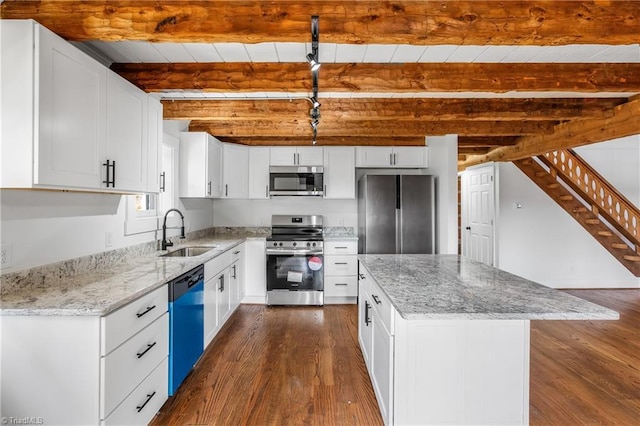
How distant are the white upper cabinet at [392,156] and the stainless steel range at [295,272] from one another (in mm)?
1363

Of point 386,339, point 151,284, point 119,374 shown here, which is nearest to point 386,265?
point 386,339

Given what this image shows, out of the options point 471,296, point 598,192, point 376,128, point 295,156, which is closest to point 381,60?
point 376,128

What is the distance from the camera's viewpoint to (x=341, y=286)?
4273 millimetres

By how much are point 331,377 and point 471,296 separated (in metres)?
1.41

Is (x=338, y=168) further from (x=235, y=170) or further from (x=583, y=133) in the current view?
(x=583, y=133)

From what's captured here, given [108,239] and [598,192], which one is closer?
[108,239]

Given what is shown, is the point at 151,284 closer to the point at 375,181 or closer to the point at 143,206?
the point at 143,206

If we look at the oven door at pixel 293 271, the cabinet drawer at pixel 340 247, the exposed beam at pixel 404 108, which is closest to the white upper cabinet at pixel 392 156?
the cabinet drawer at pixel 340 247

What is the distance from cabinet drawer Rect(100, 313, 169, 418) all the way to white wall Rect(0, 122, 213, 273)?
756 millimetres

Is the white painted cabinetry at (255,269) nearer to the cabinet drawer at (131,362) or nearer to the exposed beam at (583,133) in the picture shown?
the cabinet drawer at (131,362)

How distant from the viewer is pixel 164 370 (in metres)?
2.06

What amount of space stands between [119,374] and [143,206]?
183 cm

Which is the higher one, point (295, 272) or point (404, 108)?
point (404, 108)

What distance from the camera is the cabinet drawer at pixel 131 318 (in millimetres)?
1487
